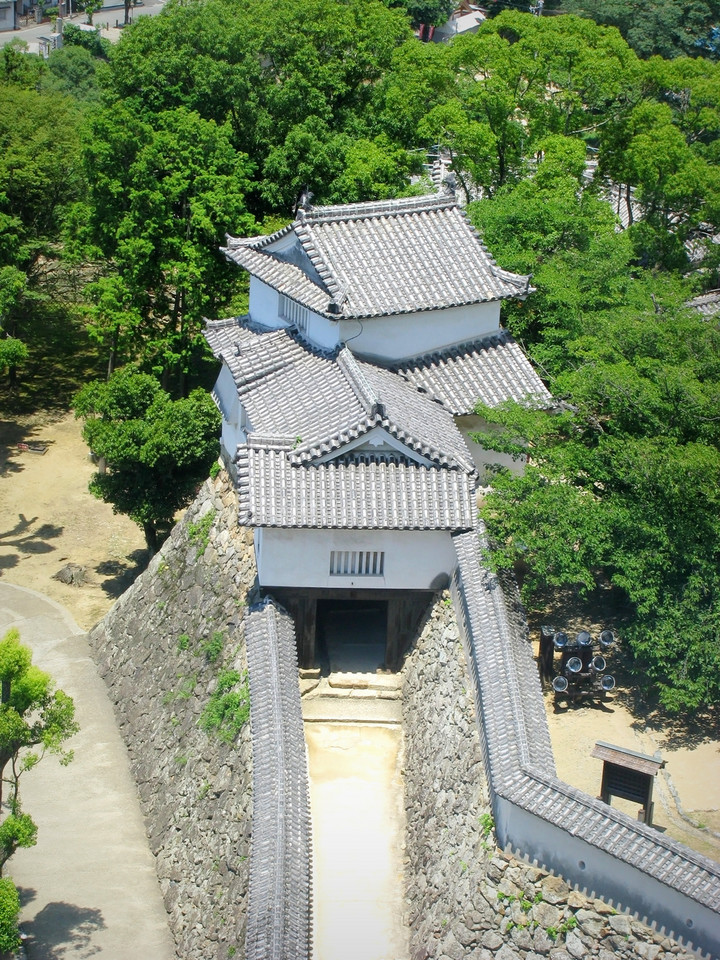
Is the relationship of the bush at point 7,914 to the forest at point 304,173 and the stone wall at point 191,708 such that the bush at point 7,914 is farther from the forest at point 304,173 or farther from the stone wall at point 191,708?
the forest at point 304,173

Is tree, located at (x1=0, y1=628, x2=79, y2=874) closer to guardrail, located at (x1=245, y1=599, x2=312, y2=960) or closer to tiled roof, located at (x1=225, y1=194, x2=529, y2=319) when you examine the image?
guardrail, located at (x1=245, y1=599, x2=312, y2=960)

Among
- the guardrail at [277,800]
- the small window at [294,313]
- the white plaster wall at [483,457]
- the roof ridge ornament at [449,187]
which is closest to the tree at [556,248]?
the roof ridge ornament at [449,187]

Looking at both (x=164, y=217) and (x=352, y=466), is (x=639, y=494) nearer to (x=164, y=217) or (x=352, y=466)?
(x=352, y=466)

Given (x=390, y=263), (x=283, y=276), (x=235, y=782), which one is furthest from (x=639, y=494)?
(x=283, y=276)

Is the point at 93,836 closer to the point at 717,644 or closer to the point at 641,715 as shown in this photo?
the point at 641,715

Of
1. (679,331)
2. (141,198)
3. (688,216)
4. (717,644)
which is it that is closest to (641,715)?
(717,644)

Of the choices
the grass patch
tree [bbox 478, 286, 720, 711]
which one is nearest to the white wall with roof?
tree [bbox 478, 286, 720, 711]

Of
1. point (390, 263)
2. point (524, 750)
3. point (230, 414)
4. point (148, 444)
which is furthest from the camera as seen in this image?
point (148, 444)
